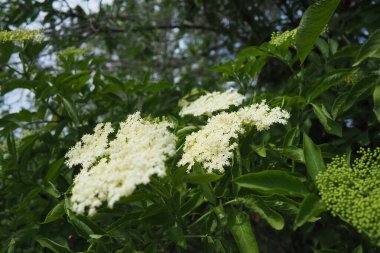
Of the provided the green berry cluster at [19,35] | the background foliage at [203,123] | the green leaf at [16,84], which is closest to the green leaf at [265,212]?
the background foliage at [203,123]

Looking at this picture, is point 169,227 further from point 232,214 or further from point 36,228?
point 36,228

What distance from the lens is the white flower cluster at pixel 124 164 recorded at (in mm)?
1308

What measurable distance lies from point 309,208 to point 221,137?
1.59ft

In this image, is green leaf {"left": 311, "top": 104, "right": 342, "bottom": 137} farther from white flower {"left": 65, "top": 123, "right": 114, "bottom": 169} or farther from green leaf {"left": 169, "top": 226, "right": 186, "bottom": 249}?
white flower {"left": 65, "top": 123, "right": 114, "bottom": 169}

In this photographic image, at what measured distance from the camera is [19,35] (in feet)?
7.59

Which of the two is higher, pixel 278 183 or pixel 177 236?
pixel 278 183

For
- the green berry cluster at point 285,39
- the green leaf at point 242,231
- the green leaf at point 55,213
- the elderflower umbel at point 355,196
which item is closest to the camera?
the elderflower umbel at point 355,196

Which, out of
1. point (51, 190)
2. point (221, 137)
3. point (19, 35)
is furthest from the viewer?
point (19, 35)


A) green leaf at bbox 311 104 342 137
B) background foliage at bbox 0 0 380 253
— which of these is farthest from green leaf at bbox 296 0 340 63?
green leaf at bbox 311 104 342 137

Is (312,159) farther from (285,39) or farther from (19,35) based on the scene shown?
(19,35)

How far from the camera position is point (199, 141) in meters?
1.64

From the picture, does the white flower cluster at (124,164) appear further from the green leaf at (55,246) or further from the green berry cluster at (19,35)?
the green berry cluster at (19,35)

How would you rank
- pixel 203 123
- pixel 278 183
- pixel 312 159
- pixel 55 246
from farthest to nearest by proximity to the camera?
pixel 203 123 < pixel 55 246 < pixel 312 159 < pixel 278 183

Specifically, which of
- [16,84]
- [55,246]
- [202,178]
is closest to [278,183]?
[202,178]
